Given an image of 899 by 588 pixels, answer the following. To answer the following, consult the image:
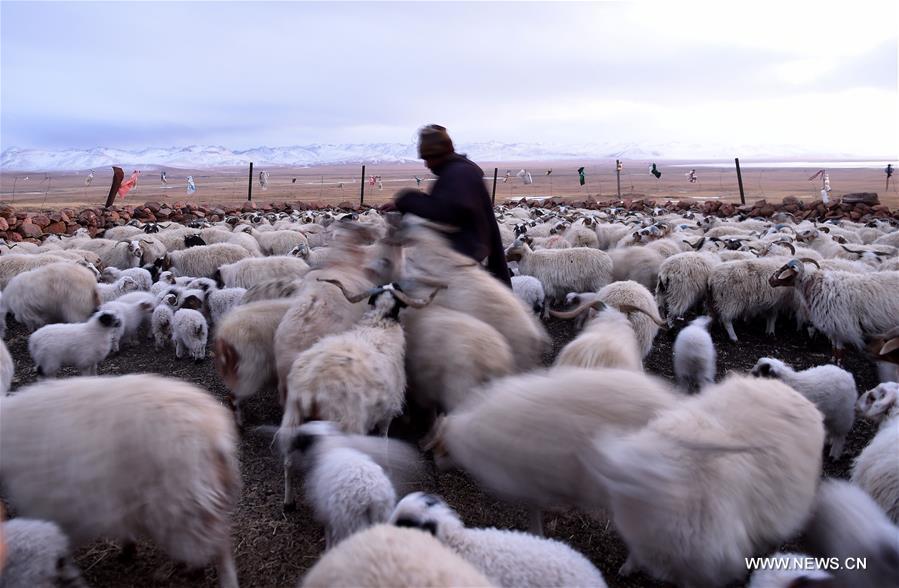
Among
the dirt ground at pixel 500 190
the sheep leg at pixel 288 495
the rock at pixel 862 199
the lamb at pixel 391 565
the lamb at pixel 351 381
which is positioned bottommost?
the sheep leg at pixel 288 495

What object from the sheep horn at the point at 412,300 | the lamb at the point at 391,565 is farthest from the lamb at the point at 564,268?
the lamb at the point at 391,565

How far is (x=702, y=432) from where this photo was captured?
2438 mm

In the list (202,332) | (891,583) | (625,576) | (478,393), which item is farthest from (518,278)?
(891,583)

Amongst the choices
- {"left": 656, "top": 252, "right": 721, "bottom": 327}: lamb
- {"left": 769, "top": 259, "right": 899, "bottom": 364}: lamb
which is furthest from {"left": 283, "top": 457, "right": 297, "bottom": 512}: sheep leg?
{"left": 769, "top": 259, "right": 899, "bottom": 364}: lamb

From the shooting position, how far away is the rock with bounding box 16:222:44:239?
13.5m

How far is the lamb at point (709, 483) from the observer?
7.40 feet

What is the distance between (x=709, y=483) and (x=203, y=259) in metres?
9.13

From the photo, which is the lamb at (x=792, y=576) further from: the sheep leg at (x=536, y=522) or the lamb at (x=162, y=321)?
the lamb at (x=162, y=321)

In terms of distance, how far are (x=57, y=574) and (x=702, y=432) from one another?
283 centimetres

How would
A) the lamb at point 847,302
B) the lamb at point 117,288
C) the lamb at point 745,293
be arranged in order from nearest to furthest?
the lamb at point 847,302 → the lamb at point 745,293 → the lamb at point 117,288

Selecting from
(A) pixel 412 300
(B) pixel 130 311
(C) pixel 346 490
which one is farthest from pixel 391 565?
(B) pixel 130 311

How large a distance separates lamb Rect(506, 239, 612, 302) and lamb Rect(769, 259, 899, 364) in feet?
8.95

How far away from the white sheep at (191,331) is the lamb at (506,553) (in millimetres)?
4701

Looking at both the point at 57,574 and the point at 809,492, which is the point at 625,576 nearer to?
the point at 809,492
